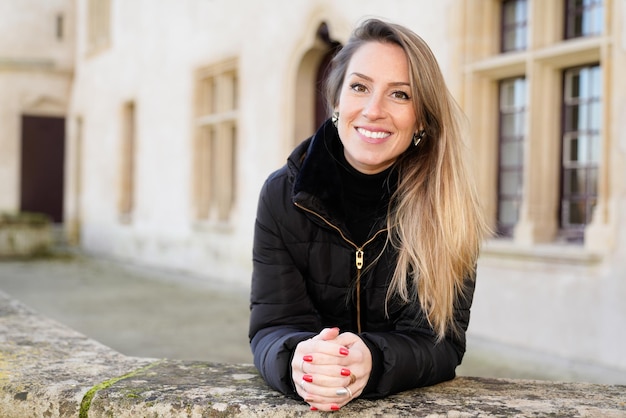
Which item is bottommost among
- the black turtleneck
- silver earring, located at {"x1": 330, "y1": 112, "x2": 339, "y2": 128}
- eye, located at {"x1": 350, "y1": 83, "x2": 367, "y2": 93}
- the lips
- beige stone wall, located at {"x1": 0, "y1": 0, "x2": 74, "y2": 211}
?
the black turtleneck

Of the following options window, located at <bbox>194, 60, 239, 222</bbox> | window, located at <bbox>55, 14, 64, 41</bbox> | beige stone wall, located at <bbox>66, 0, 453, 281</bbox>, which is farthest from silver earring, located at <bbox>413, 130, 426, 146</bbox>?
window, located at <bbox>55, 14, 64, 41</bbox>

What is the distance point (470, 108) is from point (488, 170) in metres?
0.51

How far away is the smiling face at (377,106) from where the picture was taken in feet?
6.32

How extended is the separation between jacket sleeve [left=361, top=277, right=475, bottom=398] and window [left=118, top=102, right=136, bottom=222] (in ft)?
38.2

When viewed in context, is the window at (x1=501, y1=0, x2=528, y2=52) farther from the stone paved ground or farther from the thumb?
the thumb

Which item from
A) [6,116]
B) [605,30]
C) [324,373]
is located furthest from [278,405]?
[6,116]

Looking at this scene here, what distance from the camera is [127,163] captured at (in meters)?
13.4

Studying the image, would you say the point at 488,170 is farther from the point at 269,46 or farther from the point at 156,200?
the point at 156,200

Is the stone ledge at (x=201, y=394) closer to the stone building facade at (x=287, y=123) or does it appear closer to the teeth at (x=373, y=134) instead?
the teeth at (x=373, y=134)

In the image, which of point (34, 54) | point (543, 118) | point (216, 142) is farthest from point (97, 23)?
point (543, 118)

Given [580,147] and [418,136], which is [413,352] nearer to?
[418,136]

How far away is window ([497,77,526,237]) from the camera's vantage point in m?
6.14

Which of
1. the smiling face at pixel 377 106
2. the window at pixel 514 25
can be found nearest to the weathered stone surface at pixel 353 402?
the smiling face at pixel 377 106

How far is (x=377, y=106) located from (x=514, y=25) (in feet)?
14.9
